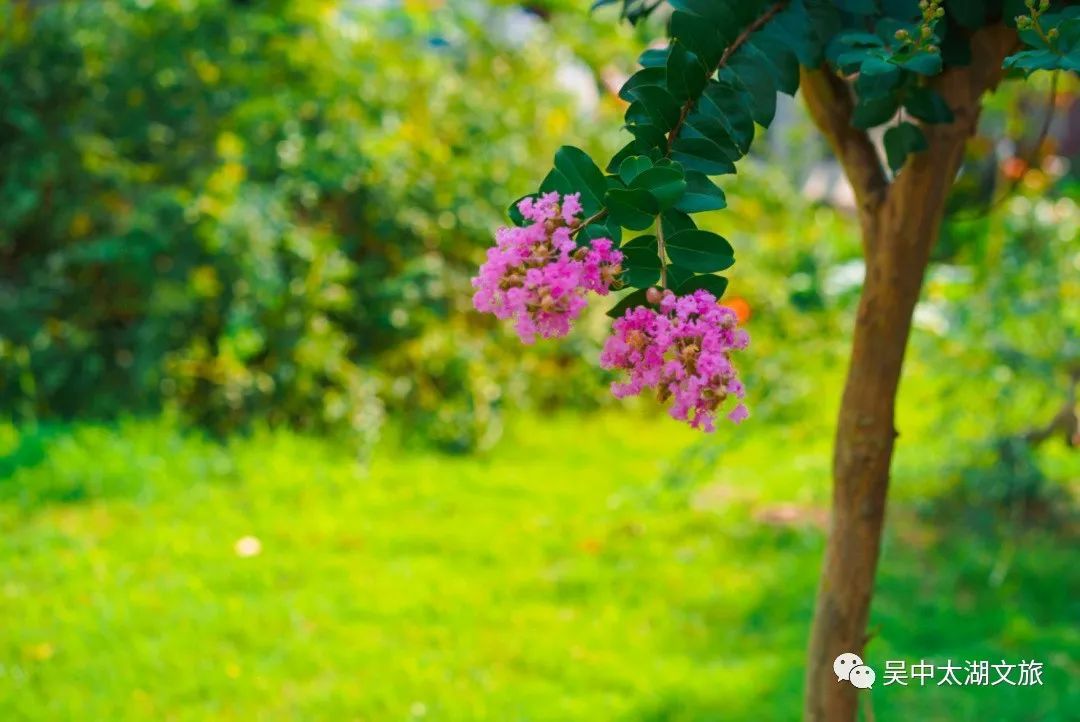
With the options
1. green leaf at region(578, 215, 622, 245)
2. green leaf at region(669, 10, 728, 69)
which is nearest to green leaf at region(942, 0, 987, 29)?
green leaf at region(669, 10, 728, 69)

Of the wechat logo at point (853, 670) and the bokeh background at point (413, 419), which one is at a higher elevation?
the bokeh background at point (413, 419)

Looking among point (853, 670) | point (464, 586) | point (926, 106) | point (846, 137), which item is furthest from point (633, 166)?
point (464, 586)

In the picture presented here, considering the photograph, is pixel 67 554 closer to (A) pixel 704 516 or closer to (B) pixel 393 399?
(B) pixel 393 399

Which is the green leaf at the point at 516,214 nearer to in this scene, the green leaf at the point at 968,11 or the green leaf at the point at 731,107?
the green leaf at the point at 731,107

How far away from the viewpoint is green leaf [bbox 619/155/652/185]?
3.26ft

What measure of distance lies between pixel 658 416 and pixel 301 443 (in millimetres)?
1514

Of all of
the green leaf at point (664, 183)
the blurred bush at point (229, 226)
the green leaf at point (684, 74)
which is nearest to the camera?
the green leaf at point (664, 183)

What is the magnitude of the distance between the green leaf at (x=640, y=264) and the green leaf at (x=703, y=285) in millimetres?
25

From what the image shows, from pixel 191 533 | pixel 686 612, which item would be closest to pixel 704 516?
pixel 686 612

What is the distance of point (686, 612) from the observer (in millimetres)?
2789

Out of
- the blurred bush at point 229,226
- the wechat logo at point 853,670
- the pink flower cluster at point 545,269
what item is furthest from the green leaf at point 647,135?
the blurred bush at point 229,226

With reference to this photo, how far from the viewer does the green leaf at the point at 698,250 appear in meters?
1.03

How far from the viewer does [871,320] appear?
157cm

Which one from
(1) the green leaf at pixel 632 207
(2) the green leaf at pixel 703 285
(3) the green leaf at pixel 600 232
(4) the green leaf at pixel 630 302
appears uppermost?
(1) the green leaf at pixel 632 207
